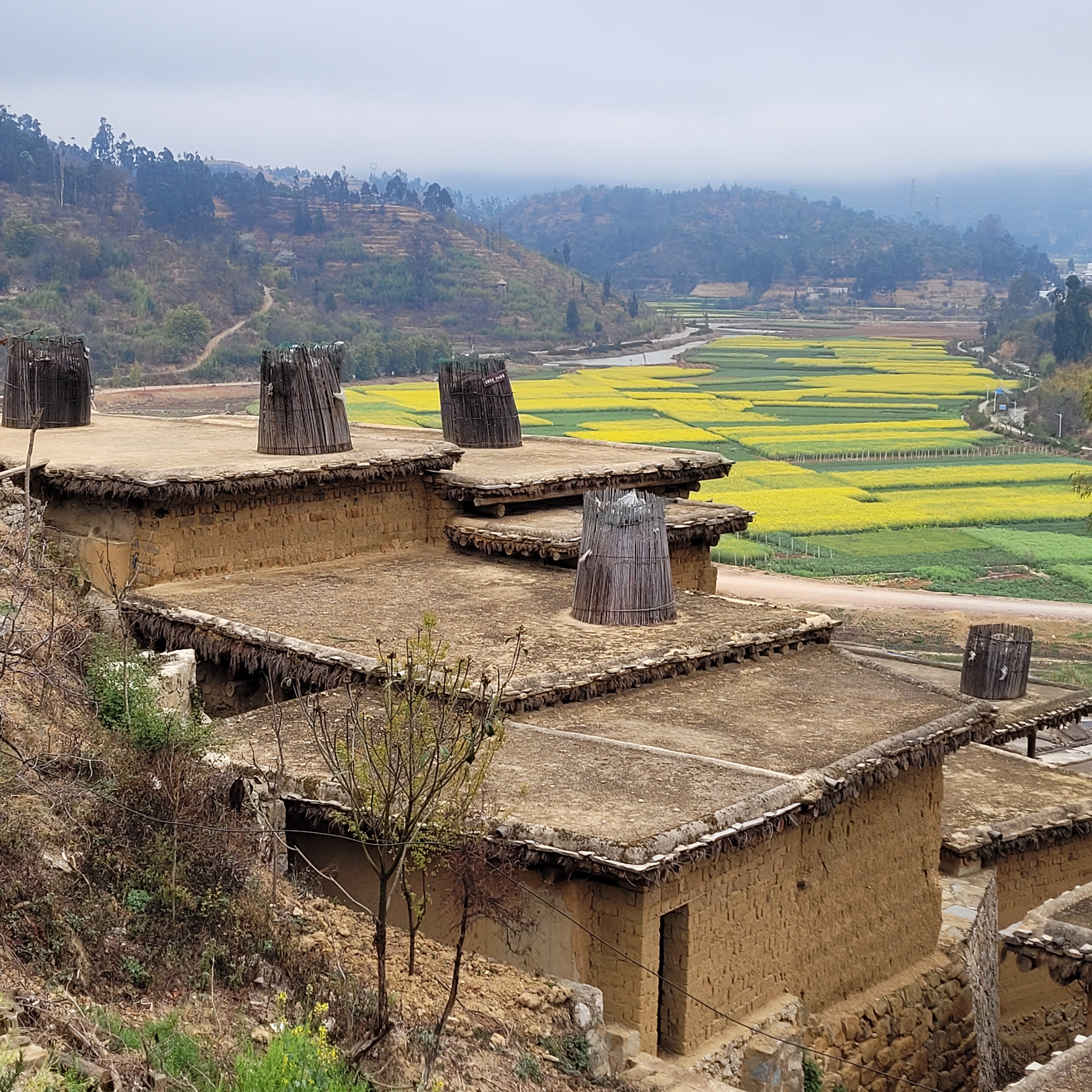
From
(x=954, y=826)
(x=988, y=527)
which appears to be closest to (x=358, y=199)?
(x=988, y=527)

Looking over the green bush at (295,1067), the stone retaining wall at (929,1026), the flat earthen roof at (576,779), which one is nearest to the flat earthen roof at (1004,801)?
the stone retaining wall at (929,1026)

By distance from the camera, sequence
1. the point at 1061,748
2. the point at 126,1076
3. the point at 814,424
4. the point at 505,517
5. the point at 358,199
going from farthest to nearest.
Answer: the point at 358,199 → the point at 814,424 → the point at 1061,748 → the point at 505,517 → the point at 126,1076

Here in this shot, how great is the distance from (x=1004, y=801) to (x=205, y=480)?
23.1 feet

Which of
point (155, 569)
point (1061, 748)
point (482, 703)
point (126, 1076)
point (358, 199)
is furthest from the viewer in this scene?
point (358, 199)

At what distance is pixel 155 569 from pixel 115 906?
18.2ft

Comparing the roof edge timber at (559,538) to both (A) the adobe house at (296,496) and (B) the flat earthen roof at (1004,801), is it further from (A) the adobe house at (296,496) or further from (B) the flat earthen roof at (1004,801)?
(B) the flat earthen roof at (1004,801)

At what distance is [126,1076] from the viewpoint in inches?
206

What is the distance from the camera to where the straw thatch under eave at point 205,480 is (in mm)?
11414

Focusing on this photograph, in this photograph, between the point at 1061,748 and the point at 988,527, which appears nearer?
the point at 1061,748

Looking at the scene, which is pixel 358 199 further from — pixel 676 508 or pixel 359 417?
pixel 676 508

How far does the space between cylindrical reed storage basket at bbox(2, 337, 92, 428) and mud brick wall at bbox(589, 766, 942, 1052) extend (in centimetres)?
1011

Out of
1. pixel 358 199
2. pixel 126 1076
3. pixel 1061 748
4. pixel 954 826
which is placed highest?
pixel 358 199

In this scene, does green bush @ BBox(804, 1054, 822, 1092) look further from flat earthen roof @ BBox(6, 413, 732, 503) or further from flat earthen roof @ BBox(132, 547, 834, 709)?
flat earthen roof @ BBox(6, 413, 732, 503)

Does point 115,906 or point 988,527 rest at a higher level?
point 115,906
